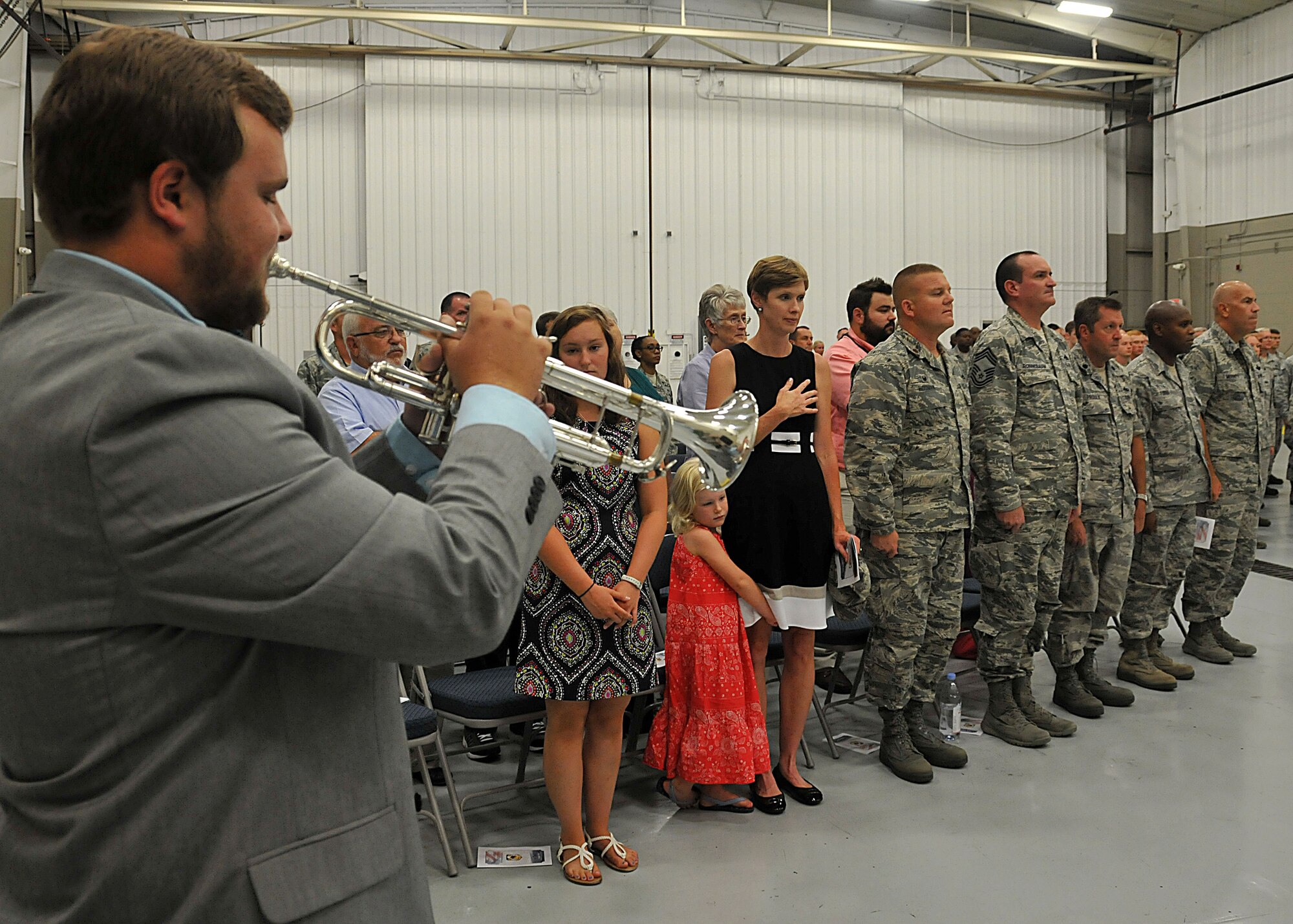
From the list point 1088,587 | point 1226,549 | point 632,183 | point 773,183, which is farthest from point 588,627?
point 773,183

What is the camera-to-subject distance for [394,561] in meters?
0.76

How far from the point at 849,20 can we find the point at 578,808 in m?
9.59

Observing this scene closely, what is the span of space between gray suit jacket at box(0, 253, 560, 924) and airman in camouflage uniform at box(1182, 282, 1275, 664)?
520cm

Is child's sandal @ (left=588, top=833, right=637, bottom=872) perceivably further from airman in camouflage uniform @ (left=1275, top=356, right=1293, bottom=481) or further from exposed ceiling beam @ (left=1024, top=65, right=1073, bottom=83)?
exposed ceiling beam @ (left=1024, top=65, right=1073, bottom=83)

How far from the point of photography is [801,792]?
3.44 meters

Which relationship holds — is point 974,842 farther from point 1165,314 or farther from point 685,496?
point 1165,314

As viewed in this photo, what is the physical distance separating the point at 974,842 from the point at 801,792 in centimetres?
59

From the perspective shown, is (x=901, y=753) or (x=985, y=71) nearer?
(x=901, y=753)

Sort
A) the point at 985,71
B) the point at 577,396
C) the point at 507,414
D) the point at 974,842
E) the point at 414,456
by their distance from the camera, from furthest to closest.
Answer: the point at 985,71
the point at 974,842
the point at 577,396
the point at 414,456
the point at 507,414

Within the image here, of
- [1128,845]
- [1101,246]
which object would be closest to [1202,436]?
[1128,845]

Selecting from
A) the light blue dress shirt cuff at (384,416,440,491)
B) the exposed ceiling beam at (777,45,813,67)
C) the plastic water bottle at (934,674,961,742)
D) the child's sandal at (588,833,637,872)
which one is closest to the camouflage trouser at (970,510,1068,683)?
the plastic water bottle at (934,674,961,742)

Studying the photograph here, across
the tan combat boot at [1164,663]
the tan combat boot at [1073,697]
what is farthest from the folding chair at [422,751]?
the tan combat boot at [1164,663]

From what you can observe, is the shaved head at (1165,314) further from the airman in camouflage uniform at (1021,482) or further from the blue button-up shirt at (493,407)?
the blue button-up shirt at (493,407)

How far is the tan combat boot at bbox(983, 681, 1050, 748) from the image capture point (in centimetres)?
395
